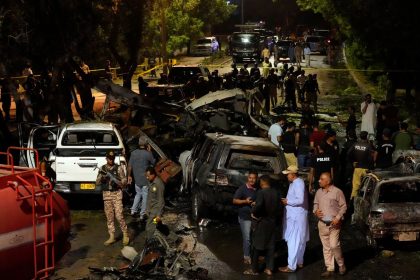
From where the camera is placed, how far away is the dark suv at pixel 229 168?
1294 centimetres

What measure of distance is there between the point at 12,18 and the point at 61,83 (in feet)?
12.0

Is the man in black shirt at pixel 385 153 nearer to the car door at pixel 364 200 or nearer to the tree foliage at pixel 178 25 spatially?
the car door at pixel 364 200

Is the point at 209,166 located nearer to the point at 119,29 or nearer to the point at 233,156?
the point at 233,156

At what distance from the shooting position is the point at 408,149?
15.4 m

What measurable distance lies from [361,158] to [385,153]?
816 millimetres

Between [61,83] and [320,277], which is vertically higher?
[61,83]

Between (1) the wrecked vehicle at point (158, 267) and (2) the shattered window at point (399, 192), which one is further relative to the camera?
(2) the shattered window at point (399, 192)

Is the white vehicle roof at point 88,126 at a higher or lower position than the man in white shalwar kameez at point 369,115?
higher

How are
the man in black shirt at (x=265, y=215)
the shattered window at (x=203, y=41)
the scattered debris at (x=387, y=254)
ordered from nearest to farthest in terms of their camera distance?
the man in black shirt at (x=265, y=215), the scattered debris at (x=387, y=254), the shattered window at (x=203, y=41)

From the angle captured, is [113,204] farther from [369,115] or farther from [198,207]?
[369,115]

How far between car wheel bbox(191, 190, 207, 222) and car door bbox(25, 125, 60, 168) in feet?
12.2

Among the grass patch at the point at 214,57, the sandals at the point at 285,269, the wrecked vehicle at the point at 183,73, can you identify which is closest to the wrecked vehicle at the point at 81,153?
the sandals at the point at 285,269

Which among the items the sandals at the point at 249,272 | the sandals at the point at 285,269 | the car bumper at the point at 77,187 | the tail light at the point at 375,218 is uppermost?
the tail light at the point at 375,218

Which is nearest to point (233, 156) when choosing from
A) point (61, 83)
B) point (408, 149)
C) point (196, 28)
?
point (408, 149)
